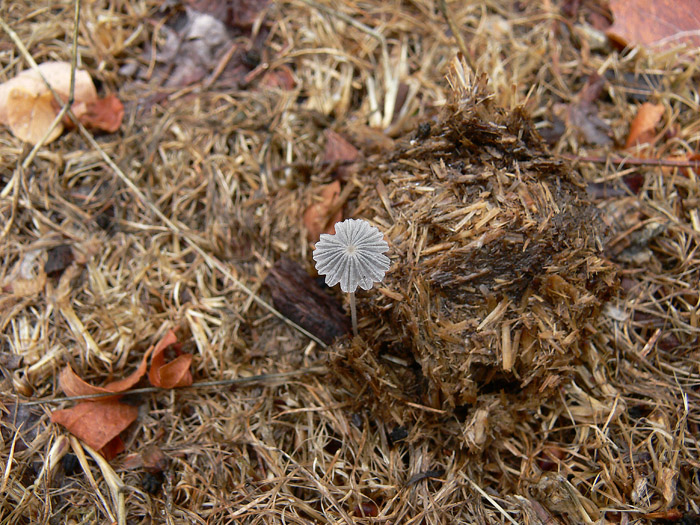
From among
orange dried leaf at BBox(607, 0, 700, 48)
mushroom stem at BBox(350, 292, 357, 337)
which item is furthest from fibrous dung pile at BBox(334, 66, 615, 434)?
orange dried leaf at BBox(607, 0, 700, 48)

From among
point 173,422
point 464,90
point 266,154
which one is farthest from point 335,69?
point 173,422

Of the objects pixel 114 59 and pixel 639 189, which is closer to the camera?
pixel 639 189

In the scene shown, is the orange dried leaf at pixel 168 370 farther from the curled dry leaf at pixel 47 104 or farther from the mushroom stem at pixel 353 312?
the curled dry leaf at pixel 47 104

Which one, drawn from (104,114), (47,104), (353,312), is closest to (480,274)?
(353,312)

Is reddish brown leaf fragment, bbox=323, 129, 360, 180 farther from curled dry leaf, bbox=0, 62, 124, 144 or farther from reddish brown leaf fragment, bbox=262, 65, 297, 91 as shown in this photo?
curled dry leaf, bbox=0, 62, 124, 144

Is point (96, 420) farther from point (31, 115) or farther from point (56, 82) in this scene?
point (56, 82)

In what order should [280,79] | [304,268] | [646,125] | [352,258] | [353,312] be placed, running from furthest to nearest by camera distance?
[280,79] < [646,125] < [304,268] < [353,312] < [352,258]

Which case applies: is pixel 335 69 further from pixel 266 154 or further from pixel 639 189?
pixel 639 189

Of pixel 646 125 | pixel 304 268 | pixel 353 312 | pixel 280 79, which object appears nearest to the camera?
pixel 353 312
